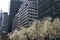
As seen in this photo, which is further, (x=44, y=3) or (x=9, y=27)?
(x=9, y=27)

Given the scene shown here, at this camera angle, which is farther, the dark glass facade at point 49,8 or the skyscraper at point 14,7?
the skyscraper at point 14,7

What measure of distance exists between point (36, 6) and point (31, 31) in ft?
232

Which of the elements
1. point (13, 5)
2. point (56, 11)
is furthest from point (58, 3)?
point (13, 5)

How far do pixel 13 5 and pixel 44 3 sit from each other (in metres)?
77.5

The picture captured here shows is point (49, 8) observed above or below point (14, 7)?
above

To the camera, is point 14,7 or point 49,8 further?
point 14,7

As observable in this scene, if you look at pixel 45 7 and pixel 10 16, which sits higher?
pixel 45 7

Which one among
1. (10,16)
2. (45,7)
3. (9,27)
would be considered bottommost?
(9,27)

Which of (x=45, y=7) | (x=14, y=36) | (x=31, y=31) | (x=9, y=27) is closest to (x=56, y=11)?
(x=45, y=7)

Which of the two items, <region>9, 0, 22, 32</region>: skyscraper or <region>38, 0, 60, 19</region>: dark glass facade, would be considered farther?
<region>9, 0, 22, 32</region>: skyscraper

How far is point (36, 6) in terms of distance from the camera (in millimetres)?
103938

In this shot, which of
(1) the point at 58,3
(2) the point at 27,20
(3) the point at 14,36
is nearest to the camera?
(3) the point at 14,36

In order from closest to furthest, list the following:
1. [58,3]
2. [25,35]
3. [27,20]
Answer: [25,35] < [58,3] < [27,20]

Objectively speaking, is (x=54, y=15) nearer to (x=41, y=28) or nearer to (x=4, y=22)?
(x=41, y=28)
